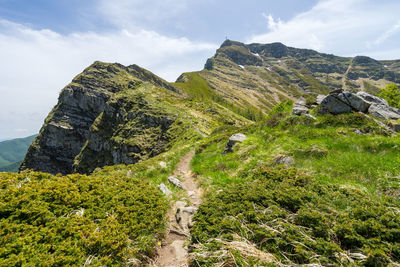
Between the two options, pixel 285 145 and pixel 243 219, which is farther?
pixel 285 145

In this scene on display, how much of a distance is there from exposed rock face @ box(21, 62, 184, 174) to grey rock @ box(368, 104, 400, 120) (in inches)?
1632

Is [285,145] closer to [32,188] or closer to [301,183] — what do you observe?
[301,183]

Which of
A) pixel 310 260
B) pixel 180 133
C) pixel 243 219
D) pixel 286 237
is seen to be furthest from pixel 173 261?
pixel 180 133

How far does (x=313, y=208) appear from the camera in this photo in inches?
236

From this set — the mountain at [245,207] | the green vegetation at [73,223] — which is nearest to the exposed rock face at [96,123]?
the mountain at [245,207]

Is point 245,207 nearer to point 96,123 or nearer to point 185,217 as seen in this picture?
point 185,217

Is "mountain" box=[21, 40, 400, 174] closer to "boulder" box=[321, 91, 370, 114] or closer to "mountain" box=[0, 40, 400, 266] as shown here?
"boulder" box=[321, 91, 370, 114]

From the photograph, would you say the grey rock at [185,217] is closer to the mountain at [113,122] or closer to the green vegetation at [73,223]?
the green vegetation at [73,223]

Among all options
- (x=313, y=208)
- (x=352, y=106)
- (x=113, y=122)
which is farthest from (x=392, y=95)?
(x=113, y=122)

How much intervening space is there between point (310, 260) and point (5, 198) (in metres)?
9.41

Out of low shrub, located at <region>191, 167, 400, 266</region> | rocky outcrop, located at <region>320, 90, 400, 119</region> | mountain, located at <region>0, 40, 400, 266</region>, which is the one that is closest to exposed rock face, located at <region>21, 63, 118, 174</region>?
mountain, located at <region>0, 40, 400, 266</region>

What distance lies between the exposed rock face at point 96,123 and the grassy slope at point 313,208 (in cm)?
4142

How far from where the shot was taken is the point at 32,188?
6.25 meters

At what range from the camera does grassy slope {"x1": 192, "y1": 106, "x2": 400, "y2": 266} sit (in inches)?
173
